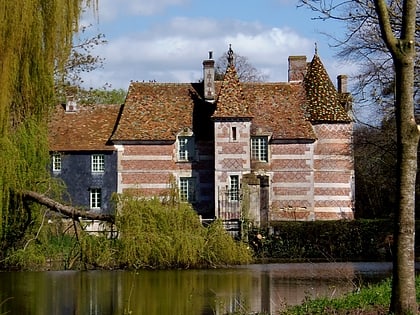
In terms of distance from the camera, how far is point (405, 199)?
9.06 m

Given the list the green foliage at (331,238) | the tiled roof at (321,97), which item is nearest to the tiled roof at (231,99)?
the tiled roof at (321,97)

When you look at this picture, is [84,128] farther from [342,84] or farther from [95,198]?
[342,84]

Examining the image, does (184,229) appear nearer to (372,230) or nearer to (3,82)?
(3,82)

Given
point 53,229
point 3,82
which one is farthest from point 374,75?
point 3,82

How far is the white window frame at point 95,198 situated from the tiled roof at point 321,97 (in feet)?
31.9

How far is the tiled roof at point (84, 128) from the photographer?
3362 cm

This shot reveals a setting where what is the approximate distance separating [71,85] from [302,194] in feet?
40.5

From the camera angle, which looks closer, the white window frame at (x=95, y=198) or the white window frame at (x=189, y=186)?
the white window frame at (x=189, y=186)

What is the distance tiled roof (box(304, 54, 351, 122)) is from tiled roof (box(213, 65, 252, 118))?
3.16m

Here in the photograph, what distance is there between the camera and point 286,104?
34.2 meters

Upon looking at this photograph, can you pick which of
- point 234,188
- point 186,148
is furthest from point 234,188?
point 186,148

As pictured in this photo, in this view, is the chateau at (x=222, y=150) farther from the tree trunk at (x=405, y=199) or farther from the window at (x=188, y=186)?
the tree trunk at (x=405, y=199)

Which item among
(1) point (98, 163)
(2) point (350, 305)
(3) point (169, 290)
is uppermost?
(1) point (98, 163)

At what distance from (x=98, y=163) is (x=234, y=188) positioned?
6.10m
